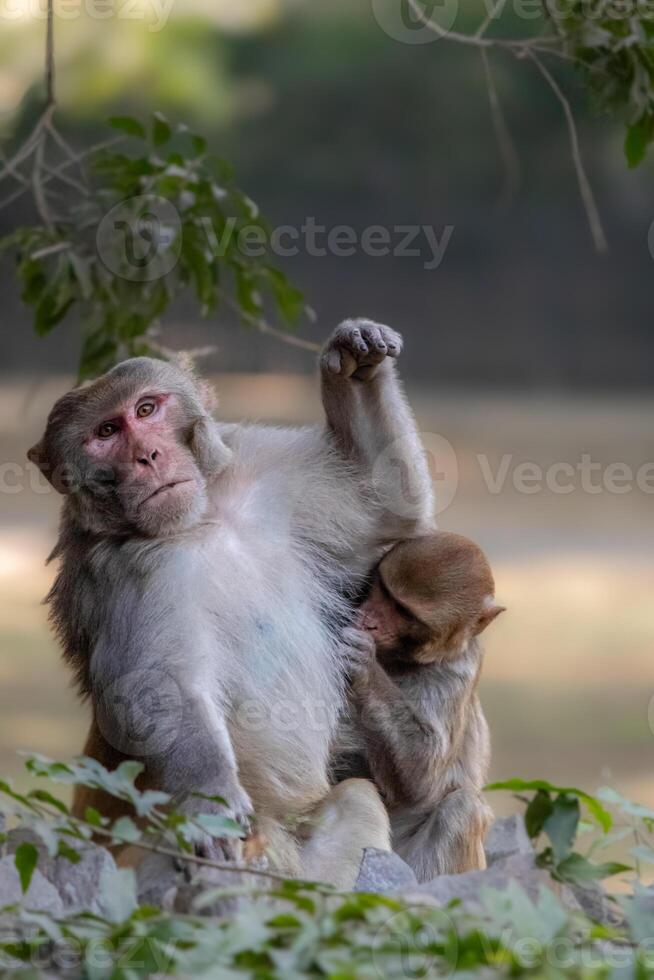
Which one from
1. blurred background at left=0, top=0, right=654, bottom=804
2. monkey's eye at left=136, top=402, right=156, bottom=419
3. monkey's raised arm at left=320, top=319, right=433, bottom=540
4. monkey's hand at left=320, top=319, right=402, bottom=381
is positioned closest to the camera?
monkey's eye at left=136, top=402, right=156, bottom=419

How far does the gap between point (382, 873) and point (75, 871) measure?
2.42 ft

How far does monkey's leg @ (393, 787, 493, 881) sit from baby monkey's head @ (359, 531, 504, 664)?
413 mm

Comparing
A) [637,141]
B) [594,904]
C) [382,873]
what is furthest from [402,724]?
[637,141]

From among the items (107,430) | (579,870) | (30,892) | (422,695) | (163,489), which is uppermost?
(107,430)

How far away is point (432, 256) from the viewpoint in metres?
14.7

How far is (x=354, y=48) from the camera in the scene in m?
14.2

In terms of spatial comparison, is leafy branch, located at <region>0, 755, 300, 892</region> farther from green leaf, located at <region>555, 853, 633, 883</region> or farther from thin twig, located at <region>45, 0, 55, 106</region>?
thin twig, located at <region>45, 0, 55, 106</region>

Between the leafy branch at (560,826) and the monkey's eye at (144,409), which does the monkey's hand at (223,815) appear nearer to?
the leafy branch at (560,826)

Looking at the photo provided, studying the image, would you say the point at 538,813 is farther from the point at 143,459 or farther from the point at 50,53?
the point at 50,53

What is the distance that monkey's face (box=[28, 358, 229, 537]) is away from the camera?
3832mm

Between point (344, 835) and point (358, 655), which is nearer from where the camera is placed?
point (344, 835)

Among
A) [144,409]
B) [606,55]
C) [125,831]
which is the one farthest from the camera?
[606,55]

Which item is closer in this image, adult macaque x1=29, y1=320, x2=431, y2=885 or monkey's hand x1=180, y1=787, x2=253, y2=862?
monkey's hand x1=180, y1=787, x2=253, y2=862

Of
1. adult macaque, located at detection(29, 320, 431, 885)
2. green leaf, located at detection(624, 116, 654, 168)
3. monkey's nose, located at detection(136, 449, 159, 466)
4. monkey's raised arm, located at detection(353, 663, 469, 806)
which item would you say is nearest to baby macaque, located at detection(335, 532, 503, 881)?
monkey's raised arm, located at detection(353, 663, 469, 806)
